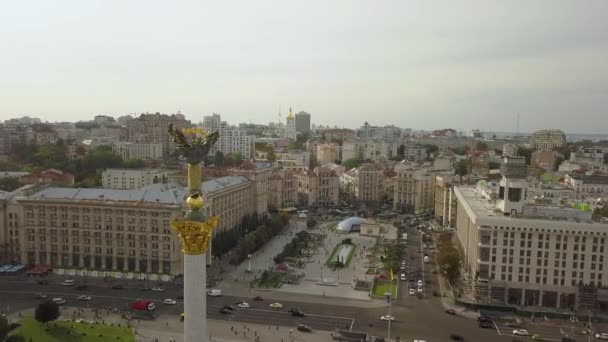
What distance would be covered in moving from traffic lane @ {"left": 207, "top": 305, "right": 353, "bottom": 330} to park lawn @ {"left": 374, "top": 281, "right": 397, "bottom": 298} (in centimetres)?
717

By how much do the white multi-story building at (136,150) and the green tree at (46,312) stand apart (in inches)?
3384

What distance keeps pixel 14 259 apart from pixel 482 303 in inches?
1691

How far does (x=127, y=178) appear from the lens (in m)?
86.4

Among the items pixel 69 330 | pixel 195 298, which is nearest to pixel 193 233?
pixel 195 298

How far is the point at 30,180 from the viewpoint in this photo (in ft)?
250

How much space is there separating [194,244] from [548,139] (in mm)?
179805

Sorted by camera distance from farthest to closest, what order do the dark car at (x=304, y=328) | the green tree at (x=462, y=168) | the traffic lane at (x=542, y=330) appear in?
the green tree at (x=462, y=168), the traffic lane at (x=542, y=330), the dark car at (x=304, y=328)

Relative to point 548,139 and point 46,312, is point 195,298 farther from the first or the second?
point 548,139

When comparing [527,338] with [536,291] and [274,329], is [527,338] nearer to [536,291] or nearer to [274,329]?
[536,291]

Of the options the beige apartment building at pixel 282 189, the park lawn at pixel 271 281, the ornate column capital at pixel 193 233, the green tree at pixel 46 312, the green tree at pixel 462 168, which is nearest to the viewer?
the ornate column capital at pixel 193 233

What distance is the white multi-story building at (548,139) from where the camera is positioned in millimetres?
173375

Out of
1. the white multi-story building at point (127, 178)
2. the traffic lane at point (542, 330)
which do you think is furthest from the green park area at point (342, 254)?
the white multi-story building at point (127, 178)

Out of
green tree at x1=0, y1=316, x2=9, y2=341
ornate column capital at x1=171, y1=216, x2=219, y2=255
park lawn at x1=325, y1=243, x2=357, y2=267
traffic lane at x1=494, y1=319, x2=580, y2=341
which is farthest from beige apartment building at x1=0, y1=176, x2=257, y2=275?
ornate column capital at x1=171, y1=216, x2=219, y2=255

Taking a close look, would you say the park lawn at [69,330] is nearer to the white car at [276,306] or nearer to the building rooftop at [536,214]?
the white car at [276,306]
